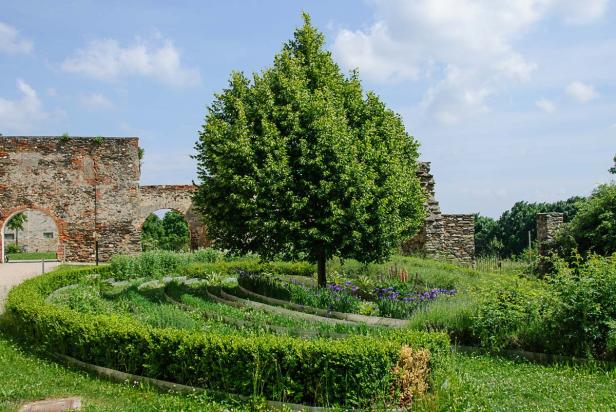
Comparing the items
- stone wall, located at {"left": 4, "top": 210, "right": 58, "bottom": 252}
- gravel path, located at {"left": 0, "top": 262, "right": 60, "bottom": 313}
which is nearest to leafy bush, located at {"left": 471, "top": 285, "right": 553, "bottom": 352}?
gravel path, located at {"left": 0, "top": 262, "right": 60, "bottom": 313}

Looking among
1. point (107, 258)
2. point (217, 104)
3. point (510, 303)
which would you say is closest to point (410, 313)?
point (510, 303)

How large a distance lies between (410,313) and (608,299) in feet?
12.8

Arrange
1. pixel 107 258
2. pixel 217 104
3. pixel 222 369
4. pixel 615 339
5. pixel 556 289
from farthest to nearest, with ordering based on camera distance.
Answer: pixel 107 258, pixel 217 104, pixel 556 289, pixel 615 339, pixel 222 369

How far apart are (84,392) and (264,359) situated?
2.60 meters

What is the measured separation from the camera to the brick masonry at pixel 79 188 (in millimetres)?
25703

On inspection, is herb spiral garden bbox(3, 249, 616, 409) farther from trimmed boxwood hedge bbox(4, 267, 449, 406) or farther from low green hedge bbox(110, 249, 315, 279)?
low green hedge bbox(110, 249, 315, 279)

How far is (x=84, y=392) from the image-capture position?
7711 mm

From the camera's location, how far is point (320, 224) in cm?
1284

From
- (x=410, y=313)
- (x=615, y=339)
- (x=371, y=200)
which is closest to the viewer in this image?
(x=615, y=339)

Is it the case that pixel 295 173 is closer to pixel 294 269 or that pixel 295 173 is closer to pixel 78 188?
pixel 294 269

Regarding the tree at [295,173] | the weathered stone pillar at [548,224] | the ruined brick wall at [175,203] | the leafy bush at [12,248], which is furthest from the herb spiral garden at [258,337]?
the leafy bush at [12,248]

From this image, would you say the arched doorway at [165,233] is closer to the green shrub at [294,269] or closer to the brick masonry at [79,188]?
the brick masonry at [79,188]

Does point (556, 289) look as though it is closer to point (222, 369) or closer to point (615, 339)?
point (615, 339)

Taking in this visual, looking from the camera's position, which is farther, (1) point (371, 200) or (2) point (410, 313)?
(1) point (371, 200)
